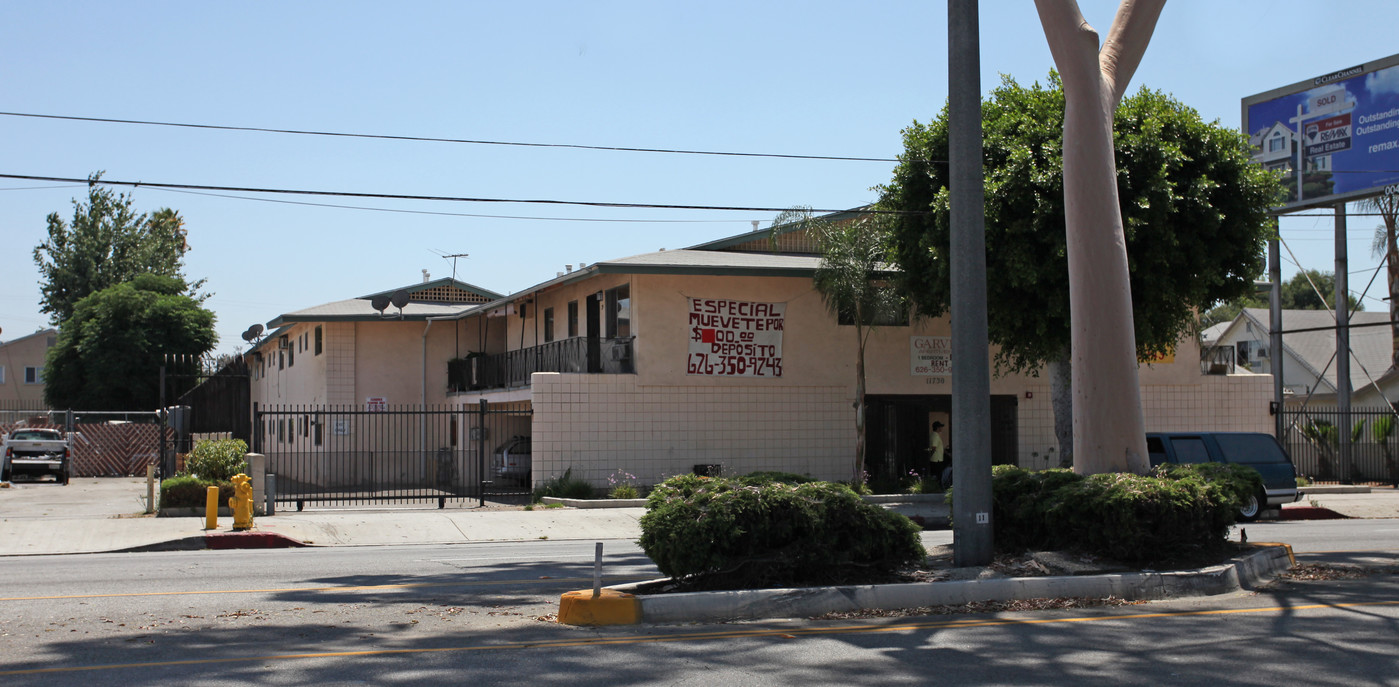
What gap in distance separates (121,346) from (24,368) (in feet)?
94.4

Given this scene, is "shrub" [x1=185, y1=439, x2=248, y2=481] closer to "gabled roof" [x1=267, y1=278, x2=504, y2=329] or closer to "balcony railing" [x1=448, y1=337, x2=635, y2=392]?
"balcony railing" [x1=448, y1=337, x2=635, y2=392]

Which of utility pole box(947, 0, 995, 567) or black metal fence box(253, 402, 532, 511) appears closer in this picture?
utility pole box(947, 0, 995, 567)

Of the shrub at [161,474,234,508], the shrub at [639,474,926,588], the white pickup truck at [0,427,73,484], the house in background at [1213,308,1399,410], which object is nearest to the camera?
the shrub at [639,474,926,588]

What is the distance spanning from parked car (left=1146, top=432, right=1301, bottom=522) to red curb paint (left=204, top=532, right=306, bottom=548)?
14468 mm

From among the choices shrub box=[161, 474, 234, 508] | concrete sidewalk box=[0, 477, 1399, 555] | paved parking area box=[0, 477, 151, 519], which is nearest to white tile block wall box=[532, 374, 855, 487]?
concrete sidewalk box=[0, 477, 1399, 555]

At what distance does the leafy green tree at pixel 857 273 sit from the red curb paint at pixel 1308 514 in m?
8.43

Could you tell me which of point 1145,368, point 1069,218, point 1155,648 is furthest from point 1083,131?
point 1145,368

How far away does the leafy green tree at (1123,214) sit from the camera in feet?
67.4

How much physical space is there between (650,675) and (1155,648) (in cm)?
357

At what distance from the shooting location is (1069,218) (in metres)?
12.1

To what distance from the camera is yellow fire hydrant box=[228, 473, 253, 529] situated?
18047mm

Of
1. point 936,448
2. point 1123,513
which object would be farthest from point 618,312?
point 1123,513

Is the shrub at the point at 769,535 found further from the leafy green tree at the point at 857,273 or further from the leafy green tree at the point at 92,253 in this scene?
the leafy green tree at the point at 92,253

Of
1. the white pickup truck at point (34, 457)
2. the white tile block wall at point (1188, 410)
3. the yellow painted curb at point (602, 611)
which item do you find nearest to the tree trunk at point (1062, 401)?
the white tile block wall at point (1188, 410)
